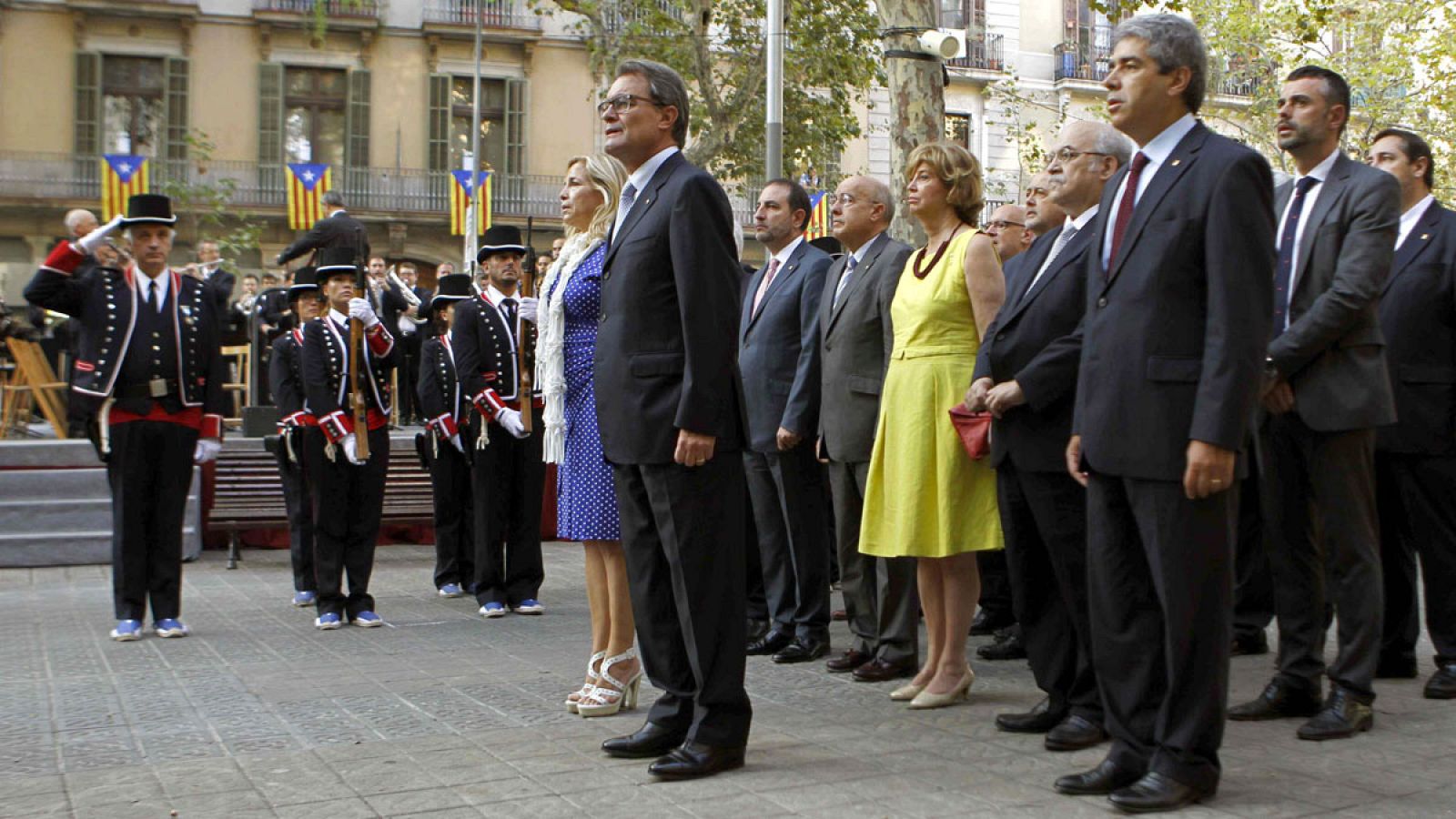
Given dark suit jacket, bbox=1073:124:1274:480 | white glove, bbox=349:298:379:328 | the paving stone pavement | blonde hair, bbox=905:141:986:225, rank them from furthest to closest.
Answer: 1. white glove, bbox=349:298:379:328
2. blonde hair, bbox=905:141:986:225
3. the paving stone pavement
4. dark suit jacket, bbox=1073:124:1274:480

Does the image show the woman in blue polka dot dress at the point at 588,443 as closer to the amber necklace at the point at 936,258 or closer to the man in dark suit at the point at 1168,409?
the amber necklace at the point at 936,258

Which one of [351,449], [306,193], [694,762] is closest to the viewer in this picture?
[694,762]

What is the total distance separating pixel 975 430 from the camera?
20.1ft

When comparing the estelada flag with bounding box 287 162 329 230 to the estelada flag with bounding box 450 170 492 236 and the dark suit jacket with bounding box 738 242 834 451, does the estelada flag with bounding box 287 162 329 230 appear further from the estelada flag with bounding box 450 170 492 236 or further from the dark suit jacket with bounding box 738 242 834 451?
the dark suit jacket with bounding box 738 242 834 451

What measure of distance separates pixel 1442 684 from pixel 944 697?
206cm

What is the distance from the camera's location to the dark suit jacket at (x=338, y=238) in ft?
33.7

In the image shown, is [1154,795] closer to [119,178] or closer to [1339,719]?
[1339,719]

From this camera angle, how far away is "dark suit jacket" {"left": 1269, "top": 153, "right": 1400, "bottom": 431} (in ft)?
19.3

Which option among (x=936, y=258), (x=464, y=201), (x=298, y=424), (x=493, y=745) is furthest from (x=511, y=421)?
(x=464, y=201)

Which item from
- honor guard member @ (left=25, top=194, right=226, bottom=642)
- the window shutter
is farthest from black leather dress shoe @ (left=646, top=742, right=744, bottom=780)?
the window shutter

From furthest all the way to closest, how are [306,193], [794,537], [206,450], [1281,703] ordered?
[306,193]
[206,450]
[794,537]
[1281,703]

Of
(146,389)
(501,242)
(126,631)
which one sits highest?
(501,242)

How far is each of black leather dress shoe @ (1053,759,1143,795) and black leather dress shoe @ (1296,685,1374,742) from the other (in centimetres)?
116

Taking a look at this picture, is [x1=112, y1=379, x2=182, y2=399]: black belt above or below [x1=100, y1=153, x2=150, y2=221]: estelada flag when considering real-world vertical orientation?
below
